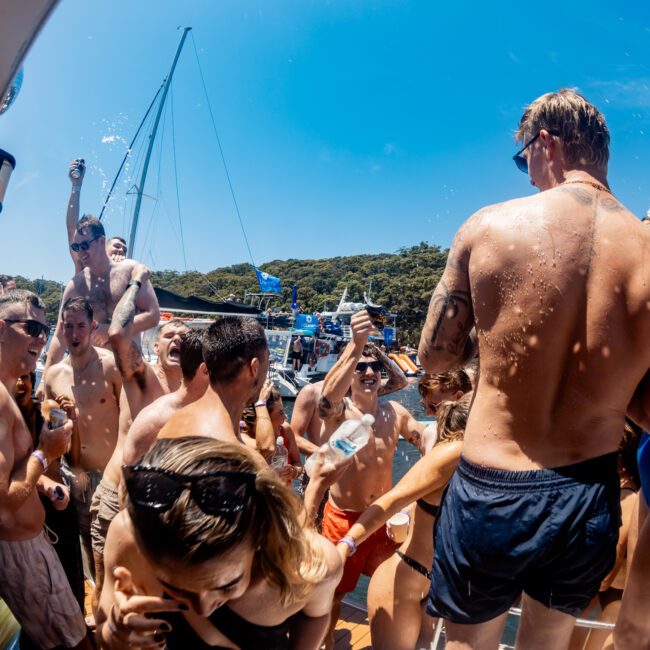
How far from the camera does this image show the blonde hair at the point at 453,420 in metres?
2.17

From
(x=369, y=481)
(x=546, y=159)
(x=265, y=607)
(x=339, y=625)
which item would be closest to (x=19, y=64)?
(x=265, y=607)

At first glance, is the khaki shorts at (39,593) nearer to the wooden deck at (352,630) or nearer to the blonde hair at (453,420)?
the wooden deck at (352,630)

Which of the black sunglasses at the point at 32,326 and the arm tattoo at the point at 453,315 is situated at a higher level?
the arm tattoo at the point at 453,315

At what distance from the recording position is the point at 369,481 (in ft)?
11.6

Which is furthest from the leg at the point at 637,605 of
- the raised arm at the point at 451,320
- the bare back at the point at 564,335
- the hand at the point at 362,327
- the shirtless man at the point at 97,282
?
the shirtless man at the point at 97,282

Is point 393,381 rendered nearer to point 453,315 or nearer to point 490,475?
point 453,315

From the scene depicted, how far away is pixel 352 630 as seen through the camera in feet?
11.2

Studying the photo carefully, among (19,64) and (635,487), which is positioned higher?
(19,64)

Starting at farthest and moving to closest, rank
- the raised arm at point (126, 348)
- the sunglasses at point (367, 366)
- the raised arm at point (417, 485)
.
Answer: the sunglasses at point (367, 366)
the raised arm at point (126, 348)
the raised arm at point (417, 485)

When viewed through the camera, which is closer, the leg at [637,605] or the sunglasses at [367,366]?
the leg at [637,605]

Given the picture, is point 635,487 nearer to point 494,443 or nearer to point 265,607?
point 494,443

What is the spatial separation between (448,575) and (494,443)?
1.45 ft

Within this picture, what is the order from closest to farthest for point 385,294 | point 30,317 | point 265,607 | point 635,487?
point 265,607 < point 635,487 < point 30,317 < point 385,294

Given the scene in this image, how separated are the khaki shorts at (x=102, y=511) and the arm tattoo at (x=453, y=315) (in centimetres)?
211
